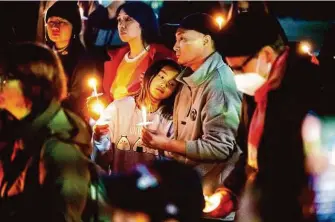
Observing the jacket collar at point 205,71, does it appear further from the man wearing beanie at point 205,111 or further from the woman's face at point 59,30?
the woman's face at point 59,30

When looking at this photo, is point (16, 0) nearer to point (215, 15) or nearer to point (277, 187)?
point (215, 15)

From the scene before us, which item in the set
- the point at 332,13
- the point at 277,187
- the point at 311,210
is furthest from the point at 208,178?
the point at 332,13

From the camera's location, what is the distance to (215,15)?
3609 millimetres

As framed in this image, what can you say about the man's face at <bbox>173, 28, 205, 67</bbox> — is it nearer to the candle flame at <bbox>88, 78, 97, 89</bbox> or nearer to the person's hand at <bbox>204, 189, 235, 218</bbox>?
the candle flame at <bbox>88, 78, 97, 89</bbox>

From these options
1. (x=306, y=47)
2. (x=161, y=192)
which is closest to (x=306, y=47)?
(x=306, y=47)

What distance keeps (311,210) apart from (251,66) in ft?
3.33

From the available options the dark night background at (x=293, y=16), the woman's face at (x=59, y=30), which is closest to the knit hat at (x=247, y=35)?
the dark night background at (x=293, y=16)

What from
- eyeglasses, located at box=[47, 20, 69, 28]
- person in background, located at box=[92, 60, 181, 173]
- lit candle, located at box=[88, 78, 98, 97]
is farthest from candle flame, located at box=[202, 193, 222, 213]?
eyeglasses, located at box=[47, 20, 69, 28]

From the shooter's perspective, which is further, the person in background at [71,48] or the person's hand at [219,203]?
the person in background at [71,48]

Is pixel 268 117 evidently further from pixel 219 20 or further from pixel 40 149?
pixel 40 149

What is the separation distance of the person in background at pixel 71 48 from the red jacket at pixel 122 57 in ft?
0.30

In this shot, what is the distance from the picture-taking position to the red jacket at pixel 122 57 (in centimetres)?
365

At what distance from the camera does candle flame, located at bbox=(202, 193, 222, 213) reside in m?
3.48

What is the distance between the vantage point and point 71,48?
3752 mm
